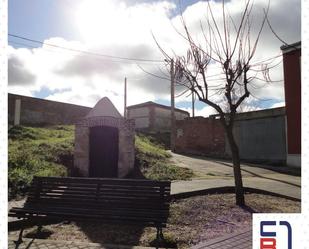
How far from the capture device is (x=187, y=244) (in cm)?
462

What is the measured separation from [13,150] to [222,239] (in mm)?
9145

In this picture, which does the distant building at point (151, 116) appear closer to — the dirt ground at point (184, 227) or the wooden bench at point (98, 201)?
the dirt ground at point (184, 227)

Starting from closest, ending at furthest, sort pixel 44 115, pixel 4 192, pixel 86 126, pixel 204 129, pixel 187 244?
pixel 4 192
pixel 187 244
pixel 86 126
pixel 204 129
pixel 44 115

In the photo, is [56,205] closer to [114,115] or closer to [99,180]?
[99,180]

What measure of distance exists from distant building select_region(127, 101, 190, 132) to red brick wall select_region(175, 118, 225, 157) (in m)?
9.61

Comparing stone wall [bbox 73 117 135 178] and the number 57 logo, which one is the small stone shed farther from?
the number 57 logo

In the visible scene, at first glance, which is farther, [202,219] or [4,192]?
[202,219]

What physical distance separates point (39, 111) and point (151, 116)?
481 inches

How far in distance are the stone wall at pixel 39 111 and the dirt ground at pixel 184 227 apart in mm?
18482

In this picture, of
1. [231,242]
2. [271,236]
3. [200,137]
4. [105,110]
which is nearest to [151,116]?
[200,137]

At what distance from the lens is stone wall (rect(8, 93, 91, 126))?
22997 millimetres

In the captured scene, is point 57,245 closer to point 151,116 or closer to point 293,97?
point 293,97

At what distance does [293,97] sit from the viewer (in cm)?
1642

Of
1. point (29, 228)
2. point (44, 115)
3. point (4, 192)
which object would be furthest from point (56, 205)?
point (44, 115)
